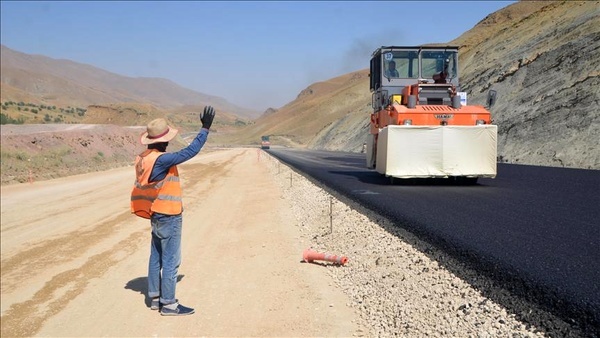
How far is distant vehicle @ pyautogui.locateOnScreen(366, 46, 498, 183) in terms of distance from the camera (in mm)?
11773

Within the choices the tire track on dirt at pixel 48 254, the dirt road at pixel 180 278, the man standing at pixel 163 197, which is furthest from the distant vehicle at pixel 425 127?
the man standing at pixel 163 197

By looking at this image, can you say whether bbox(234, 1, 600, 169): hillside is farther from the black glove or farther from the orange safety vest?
the orange safety vest

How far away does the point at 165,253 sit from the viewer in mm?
5273

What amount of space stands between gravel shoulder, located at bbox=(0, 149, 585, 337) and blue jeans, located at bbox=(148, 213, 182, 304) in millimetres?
298

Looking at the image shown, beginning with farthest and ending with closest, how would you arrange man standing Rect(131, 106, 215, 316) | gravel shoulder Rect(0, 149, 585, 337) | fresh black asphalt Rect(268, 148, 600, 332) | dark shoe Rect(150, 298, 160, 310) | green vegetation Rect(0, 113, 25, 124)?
green vegetation Rect(0, 113, 25, 124), dark shoe Rect(150, 298, 160, 310), man standing Rect(131, 106, 215, 316), gravel shoulder Rect(0, 149, 585, 337), fresh black asphalt Rect(268, 148, 600, 332)

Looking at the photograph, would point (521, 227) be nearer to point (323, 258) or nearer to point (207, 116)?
point (323, 258)

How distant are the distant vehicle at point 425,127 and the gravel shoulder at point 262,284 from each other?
6.75 feet

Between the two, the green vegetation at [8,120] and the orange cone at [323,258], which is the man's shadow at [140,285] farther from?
the green vegetation at [8,120]

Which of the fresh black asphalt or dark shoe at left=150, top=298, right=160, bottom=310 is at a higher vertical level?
the fresh black asphalt

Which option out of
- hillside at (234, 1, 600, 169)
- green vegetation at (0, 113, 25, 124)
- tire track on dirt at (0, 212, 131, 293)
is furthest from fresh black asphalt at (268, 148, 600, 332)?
green vegetation at (0, 113, 25, 124)

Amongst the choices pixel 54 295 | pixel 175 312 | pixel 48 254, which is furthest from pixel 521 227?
pixel 48 254

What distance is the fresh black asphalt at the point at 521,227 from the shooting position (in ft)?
14.3

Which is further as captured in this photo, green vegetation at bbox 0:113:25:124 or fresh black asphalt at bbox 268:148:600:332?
green vegetation at bbox 0:113:25:124

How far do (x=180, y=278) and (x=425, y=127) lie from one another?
24.0 feet
